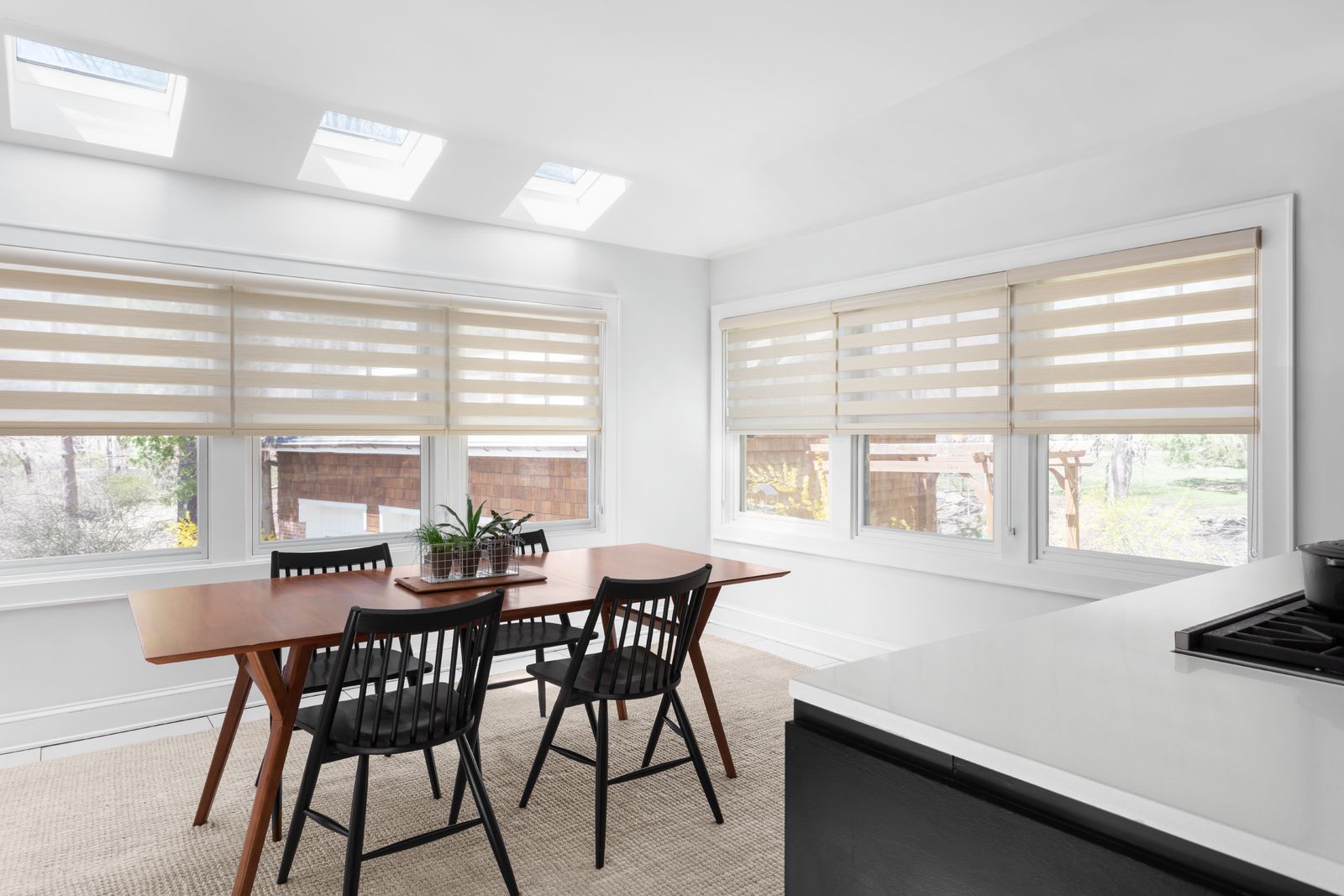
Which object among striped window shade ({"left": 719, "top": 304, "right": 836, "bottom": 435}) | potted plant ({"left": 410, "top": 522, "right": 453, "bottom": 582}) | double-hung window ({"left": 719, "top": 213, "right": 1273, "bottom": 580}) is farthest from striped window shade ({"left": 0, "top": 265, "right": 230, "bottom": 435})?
double-hung window ({"left": 719, "top": 213, "right": 1273, "bottom": 580})

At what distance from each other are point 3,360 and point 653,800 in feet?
9.91

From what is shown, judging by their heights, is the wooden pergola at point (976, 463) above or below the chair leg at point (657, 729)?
above

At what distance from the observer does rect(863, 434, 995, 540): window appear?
3906 millimetres

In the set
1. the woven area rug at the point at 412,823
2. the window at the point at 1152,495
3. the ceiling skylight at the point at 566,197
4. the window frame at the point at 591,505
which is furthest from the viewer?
the window frame at the point at 591,505

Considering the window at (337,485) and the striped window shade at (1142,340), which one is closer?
the striped window shade at (1142,340)

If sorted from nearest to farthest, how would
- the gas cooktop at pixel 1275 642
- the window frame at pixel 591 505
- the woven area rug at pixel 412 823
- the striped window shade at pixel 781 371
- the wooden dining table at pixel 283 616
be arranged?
the gas cooktop at pixel 1275 642, the wooden dining table at pixel 283 616, the woven area rug at pixel 412 823, the striped window shade at pixel 781 371, the window frame at pixel 591 505

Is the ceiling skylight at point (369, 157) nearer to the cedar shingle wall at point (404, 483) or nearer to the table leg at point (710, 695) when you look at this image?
the cedar shingle wall at point (404, 483)

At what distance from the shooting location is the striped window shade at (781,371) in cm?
457

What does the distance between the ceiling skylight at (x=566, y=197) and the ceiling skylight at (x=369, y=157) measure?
0.56m

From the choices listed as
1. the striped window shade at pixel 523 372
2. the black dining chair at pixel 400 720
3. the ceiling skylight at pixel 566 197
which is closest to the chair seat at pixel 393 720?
the black dining chair at pixel 400 720

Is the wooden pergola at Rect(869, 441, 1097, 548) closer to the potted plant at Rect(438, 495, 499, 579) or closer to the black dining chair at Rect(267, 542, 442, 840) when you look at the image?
the potted plant at Rect(438, 495, 499, 579)

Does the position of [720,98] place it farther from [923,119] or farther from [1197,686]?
[1197,686]

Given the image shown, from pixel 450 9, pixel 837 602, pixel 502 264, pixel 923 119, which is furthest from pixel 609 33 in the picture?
pixel 837 602

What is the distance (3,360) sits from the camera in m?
3.18
